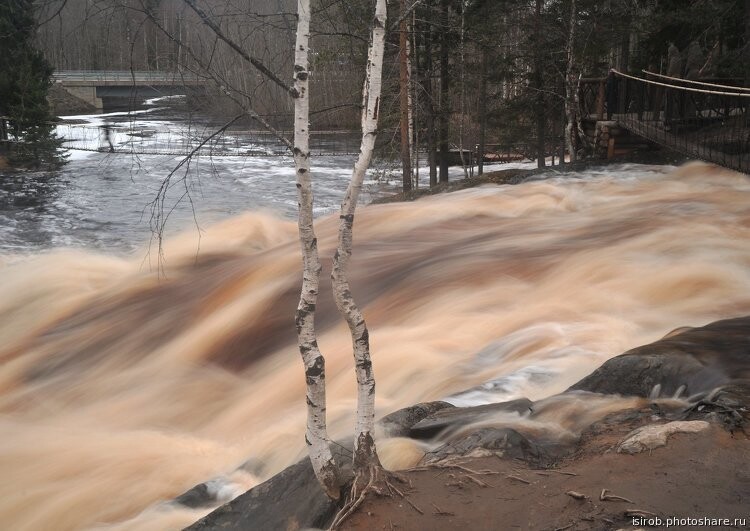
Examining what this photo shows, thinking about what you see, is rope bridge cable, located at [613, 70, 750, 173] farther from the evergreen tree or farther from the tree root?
the evergreen tree

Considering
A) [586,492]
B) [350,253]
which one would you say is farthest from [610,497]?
[350,253]

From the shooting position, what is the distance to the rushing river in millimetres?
6309

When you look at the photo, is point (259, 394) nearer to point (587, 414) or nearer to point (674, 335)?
point (587, 414)

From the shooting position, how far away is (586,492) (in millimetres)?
4098

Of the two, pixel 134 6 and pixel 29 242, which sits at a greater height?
pixel 134 6

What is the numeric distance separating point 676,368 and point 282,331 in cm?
461

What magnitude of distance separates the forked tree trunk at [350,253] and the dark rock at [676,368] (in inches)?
82.6

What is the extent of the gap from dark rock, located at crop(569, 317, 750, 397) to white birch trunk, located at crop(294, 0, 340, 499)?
2325 millimetres

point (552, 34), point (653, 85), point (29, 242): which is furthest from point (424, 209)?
point (552, 34)

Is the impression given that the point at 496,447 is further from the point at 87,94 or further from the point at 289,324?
the point at 87,94

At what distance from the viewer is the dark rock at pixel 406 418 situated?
5.52 metres

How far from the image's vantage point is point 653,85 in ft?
54.3

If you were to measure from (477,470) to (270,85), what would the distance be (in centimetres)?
252

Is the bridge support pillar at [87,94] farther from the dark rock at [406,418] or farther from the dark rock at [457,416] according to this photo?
the dark rock at [457,416]
